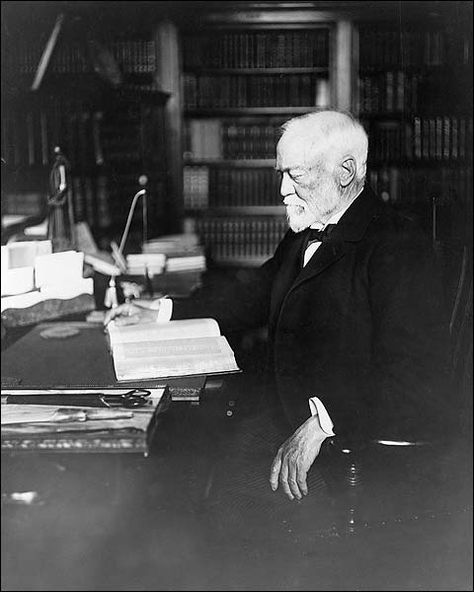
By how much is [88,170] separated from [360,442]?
173cm

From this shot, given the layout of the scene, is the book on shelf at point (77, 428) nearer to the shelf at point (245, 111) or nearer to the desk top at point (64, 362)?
the desk top at point (64, 362)

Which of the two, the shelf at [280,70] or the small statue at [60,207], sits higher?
the shelf at [280,70]

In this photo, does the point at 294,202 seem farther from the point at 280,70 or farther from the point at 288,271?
the point at 280,70

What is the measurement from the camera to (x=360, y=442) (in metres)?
1.47

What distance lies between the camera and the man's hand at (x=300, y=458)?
1501 millimetres

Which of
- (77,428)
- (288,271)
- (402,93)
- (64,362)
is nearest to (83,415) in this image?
(77,428)

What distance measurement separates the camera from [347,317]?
1.53 metres

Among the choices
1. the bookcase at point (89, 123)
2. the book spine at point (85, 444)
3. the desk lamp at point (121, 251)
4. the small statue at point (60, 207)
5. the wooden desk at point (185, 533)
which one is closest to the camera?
the book spine at point (85, 444)

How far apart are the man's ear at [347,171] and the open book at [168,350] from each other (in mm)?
384

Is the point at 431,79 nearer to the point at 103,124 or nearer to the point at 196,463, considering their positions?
the point at 103,124

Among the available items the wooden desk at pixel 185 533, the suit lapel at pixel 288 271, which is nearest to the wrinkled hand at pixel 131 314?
the wooden desk at pixel 185 533

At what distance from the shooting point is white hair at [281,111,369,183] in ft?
4.90

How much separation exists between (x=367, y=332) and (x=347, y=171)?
0.30 m

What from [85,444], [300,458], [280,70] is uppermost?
[280,70]
